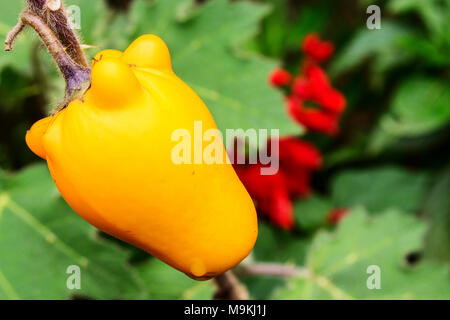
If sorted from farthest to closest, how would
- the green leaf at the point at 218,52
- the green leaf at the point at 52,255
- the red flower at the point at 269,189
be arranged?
the red flower at the point at 269,189, the green leaf at the point at 218,52, the green leaf at the point at 52,255

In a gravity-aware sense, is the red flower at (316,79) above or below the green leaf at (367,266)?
above

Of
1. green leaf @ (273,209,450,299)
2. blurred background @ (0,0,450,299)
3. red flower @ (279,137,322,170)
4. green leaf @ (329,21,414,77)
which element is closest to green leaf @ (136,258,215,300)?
blurred background @ (0,0,450,299)

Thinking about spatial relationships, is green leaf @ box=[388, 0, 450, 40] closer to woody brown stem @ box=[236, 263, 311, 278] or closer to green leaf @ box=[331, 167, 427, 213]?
green leaf @ box=[331, 167, 427, 213]

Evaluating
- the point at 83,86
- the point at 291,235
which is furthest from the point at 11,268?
the point at 291,235

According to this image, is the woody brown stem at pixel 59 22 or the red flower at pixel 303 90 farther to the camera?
the red flower at pixel 303 90

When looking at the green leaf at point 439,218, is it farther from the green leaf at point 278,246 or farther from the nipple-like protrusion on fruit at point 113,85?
the nipple-like protrusion on fruit at point 113,85

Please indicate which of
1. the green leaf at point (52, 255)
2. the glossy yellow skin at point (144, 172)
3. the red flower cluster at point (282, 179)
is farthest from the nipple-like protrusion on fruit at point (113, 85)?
the red flower cluster at point (282, 179)

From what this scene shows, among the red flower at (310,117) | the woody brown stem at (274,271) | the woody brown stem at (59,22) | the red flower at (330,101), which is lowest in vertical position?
the woody brown stem at (274,271)
